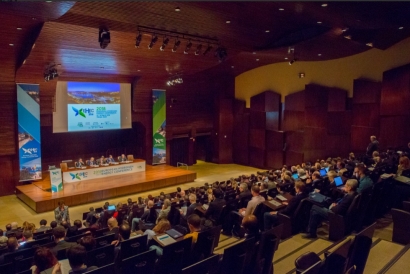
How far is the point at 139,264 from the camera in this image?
138 inches

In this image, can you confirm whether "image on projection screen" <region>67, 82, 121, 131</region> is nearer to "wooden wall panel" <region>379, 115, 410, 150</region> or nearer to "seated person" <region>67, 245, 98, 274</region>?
"wooden wall panel" <region>379, 115, 410, 150</region>

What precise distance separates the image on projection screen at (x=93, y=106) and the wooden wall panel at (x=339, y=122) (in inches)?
335

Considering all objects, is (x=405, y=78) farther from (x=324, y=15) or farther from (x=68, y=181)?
(x=68, y=181)

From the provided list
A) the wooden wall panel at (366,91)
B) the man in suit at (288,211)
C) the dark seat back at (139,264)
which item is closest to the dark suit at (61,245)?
the dark seat back at (139,264)

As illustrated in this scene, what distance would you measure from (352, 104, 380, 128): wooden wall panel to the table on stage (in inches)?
328

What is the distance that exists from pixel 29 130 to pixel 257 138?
9.83 metres

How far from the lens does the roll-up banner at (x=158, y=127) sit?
15953mm

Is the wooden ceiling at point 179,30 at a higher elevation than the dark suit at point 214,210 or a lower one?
higher

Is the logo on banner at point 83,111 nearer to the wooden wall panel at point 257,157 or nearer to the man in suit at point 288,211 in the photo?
the wooden wall panel at point 257,157

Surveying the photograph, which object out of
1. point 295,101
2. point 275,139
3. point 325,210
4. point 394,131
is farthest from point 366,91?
point 325,210

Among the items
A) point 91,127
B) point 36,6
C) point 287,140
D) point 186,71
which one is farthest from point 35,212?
point 287,140

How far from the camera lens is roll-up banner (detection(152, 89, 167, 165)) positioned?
628 inches

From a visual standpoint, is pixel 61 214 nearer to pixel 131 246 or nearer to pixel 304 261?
pixel 131 246

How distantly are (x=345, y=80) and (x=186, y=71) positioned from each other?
20.2 ft
